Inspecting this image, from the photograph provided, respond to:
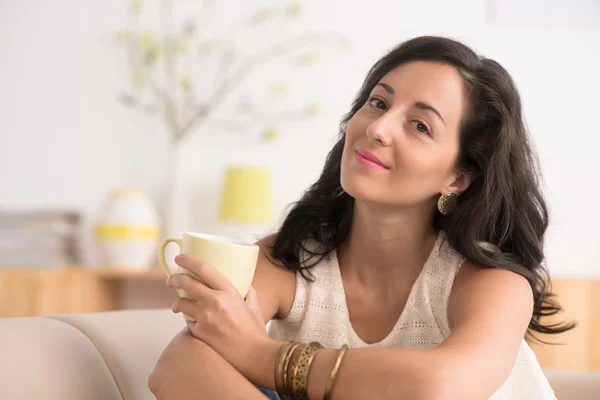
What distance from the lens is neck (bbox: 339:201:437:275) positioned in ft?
5.06

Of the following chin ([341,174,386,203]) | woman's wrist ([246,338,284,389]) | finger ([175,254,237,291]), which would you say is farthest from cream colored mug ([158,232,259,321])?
chin ([341,174,386,203])

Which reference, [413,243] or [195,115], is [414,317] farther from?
[195,115]

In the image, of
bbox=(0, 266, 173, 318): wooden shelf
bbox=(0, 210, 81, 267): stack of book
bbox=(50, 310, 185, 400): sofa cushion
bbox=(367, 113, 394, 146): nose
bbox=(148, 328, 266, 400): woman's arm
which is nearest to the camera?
bbox=(148, 328, 266, 400): woman's arm

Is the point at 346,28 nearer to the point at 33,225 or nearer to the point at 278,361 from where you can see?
the point at 33,225

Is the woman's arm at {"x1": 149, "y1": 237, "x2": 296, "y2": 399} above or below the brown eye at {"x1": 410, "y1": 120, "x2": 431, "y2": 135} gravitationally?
below

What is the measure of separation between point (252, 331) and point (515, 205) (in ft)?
2.02

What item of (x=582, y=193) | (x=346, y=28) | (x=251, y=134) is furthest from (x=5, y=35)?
(x=582, y=193)

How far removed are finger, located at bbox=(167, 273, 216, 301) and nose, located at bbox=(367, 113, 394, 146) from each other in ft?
1.41

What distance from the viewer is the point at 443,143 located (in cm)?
149

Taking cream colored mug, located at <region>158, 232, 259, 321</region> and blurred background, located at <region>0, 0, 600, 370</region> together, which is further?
blurred background, located at <region>0, 0, 600, 370</region>

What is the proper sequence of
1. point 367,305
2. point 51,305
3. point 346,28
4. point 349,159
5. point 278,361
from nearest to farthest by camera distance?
point 278,361 → point 349,159 → point 367,305 → point 51,305 → point 346,28

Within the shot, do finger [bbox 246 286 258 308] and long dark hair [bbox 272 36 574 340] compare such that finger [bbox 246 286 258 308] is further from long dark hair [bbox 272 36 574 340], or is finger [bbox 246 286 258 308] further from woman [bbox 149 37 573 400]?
long dark hair [bbox 272 36 574 340]

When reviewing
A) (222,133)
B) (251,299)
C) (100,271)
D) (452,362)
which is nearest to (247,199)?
(222,133)

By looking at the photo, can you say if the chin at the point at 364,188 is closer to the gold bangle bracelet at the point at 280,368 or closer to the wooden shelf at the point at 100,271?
the gold bangle bracelet at the point at 280,368
